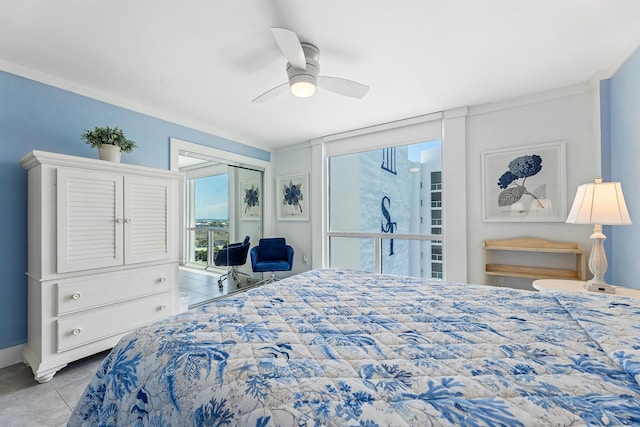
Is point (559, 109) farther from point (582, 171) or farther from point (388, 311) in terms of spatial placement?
point (388, 311)

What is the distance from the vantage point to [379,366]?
0.79m

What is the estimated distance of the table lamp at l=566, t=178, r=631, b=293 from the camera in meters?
1.81

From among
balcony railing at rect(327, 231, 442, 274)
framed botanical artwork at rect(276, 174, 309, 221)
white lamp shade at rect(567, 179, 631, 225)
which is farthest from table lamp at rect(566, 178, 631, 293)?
framed botanical artwork at rect(276, 174, 309, 221)

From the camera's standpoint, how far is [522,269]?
8.84 feet

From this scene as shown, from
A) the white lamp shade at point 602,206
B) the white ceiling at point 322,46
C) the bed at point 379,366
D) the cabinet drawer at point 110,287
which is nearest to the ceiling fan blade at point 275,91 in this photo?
the white ceiling at point 322,46

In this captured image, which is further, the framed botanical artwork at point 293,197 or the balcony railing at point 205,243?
the framed botanical artwork at point 293,197

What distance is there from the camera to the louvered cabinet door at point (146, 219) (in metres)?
2.31

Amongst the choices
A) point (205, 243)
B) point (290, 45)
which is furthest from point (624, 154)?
point (205, 243)

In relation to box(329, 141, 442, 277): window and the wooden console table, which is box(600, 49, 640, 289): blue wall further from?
box(329, 141, 442, 277): window

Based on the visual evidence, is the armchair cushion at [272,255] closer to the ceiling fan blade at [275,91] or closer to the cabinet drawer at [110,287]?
the cabinet drawer at [110,287]

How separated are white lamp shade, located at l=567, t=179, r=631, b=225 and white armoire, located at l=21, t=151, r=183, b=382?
11.4 feet

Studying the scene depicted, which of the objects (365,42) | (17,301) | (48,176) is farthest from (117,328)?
(365,42)

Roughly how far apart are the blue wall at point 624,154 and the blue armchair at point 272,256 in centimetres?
346

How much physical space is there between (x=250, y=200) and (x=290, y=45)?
302cm
